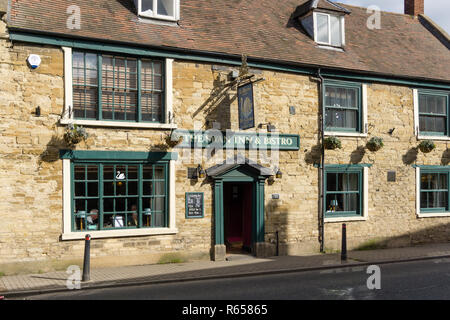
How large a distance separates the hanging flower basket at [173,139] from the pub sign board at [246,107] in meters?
1.83

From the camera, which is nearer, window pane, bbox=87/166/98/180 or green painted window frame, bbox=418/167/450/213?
window pane, bbox=87/166/98/180

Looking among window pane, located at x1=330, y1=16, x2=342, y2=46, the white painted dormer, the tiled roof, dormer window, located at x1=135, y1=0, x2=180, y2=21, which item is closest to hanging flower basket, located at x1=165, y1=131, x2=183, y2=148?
the tiled roof

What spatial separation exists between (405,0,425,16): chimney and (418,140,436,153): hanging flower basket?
756 cm

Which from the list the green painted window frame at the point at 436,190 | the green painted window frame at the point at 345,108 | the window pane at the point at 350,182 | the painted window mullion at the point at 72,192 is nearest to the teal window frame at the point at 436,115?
the green painted window frame at the point at 436,190

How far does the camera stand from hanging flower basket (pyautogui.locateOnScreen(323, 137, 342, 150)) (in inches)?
577

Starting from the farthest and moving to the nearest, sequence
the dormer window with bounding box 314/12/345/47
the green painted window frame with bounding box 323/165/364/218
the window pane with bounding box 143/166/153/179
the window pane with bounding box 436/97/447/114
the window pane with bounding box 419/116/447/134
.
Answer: the window pane with bounding box 436/97/447/114 → the window pane with bounding box 419/116/447/134 → the dormer window with bounding box 314/12/345/47 → the green painted window frame with bounding box 323/165/364/218 → the window pane with bounding box 143/166/153/179

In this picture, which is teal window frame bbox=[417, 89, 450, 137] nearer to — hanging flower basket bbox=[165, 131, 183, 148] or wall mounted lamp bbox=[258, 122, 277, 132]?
wall mounted lamp bbox=[258, 122, 277, 132]

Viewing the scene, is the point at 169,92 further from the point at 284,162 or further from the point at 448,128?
the point at 448,128

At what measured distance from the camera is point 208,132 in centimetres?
1327

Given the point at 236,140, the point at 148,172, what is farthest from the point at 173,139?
the point at 236,140

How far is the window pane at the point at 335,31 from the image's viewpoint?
16.2 m

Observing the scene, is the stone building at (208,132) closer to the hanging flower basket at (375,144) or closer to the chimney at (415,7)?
the hanging flower basket at (375,144)

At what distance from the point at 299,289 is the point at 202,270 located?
2884mm
